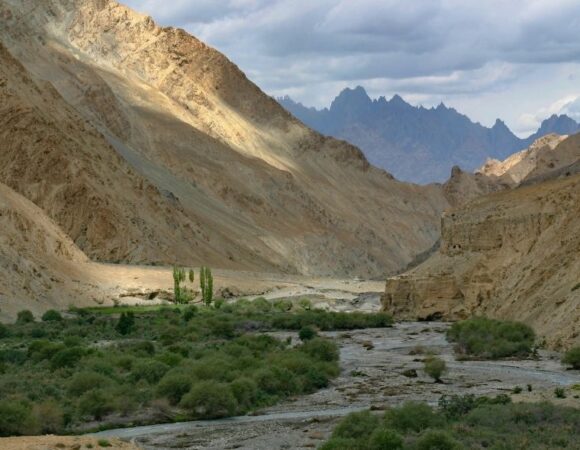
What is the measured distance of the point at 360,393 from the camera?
36.3m

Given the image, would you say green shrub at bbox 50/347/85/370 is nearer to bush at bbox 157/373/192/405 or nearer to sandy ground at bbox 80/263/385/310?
bush at bbox 157/373/192/405

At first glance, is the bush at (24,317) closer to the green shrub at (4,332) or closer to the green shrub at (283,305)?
the green shrub at (4,332)

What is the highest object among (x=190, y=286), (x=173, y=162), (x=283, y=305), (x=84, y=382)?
(x=173, y=162)

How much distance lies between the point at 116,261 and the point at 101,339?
149 feet

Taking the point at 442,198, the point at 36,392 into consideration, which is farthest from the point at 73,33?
the point at 36,392

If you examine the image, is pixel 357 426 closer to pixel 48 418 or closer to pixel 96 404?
pixel 48 418

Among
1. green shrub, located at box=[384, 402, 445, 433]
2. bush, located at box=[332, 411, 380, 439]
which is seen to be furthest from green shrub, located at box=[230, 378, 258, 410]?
green shrub, located at box=[384, 402, 445, 433]

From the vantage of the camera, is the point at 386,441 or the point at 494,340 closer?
the point at 386,441

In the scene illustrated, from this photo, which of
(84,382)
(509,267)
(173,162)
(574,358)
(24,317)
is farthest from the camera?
(173,162)

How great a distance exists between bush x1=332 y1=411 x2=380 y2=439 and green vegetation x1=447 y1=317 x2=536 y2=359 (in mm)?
21368

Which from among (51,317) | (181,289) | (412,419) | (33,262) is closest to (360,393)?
(412,419)

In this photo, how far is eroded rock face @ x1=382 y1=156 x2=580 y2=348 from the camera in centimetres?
5166

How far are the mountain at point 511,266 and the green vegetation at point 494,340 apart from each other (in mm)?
1153

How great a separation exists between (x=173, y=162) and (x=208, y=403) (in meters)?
106
